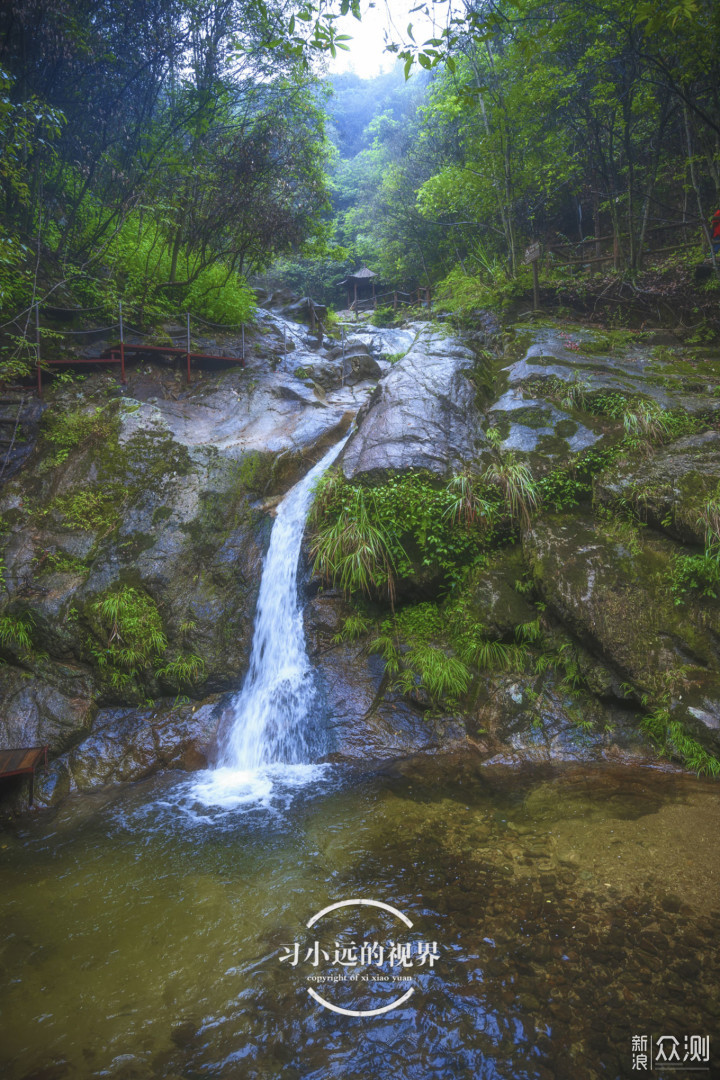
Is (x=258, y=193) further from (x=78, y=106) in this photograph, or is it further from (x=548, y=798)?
(x=548, y=798)

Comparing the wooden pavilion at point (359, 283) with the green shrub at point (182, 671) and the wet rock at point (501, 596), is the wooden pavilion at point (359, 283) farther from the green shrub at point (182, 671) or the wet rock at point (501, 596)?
the green shrub at point (182, 671)

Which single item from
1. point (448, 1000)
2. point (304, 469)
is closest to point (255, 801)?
point (448, 1000)

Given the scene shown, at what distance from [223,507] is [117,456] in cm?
186

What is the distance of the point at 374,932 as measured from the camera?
2.94 meters

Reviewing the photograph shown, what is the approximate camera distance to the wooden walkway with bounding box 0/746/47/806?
15.1ft

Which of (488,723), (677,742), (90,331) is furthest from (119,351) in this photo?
(677,742)

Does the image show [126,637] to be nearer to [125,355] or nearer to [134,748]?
[134,748]

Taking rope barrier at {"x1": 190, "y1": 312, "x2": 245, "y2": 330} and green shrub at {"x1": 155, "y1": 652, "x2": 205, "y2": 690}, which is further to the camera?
rope barrier at {"x1": 190, "y1": 312, "x2": 245, "y2": 330}

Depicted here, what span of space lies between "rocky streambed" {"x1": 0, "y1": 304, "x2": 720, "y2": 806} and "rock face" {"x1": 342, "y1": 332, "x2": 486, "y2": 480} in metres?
0.04

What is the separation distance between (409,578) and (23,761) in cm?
449

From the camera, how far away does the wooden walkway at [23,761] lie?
4605 millimetres

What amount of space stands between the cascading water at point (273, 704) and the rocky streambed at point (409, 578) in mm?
219

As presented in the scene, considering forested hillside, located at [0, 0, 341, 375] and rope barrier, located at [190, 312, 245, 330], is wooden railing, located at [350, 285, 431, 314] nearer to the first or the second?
forested hillside, located at [0, 0, 341, 375]

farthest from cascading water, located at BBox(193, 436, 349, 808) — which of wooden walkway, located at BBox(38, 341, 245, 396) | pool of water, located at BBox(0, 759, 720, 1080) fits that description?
wooden walkway, located at BBox(38, 341, 245, 396)
